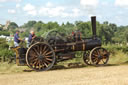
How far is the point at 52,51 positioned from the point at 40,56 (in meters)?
0.58

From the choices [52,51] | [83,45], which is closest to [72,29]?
[83,45]

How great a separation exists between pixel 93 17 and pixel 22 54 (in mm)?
3901

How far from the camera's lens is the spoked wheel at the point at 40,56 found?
9.38 metres

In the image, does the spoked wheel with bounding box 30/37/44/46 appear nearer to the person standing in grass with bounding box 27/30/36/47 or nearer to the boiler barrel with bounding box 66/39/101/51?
the person standing in grass with bounding box 27/30/36/47

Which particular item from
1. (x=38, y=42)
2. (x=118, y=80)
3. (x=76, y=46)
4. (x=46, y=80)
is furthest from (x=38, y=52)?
(x=118, y=80)

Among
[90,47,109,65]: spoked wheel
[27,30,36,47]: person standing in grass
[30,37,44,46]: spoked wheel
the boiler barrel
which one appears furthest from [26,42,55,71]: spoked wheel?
[90,47,109,65]: spoked wheel

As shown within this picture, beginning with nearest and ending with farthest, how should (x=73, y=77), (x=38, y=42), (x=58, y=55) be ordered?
(x=73, y=77) → (x=38, y=42) → (x=58, y=55)

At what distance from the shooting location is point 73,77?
746cm

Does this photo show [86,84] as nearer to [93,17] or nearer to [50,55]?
[50,55]

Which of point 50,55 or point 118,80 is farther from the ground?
point 50,55

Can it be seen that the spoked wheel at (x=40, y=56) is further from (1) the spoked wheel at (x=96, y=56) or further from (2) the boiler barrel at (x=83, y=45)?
(1) the spoked wheel at (x=96, y=56)

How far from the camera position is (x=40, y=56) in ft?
31.1

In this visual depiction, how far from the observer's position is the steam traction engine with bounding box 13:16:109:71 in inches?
372

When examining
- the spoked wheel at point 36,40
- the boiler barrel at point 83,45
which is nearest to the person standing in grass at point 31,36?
the spoked wheel at point 36,40
